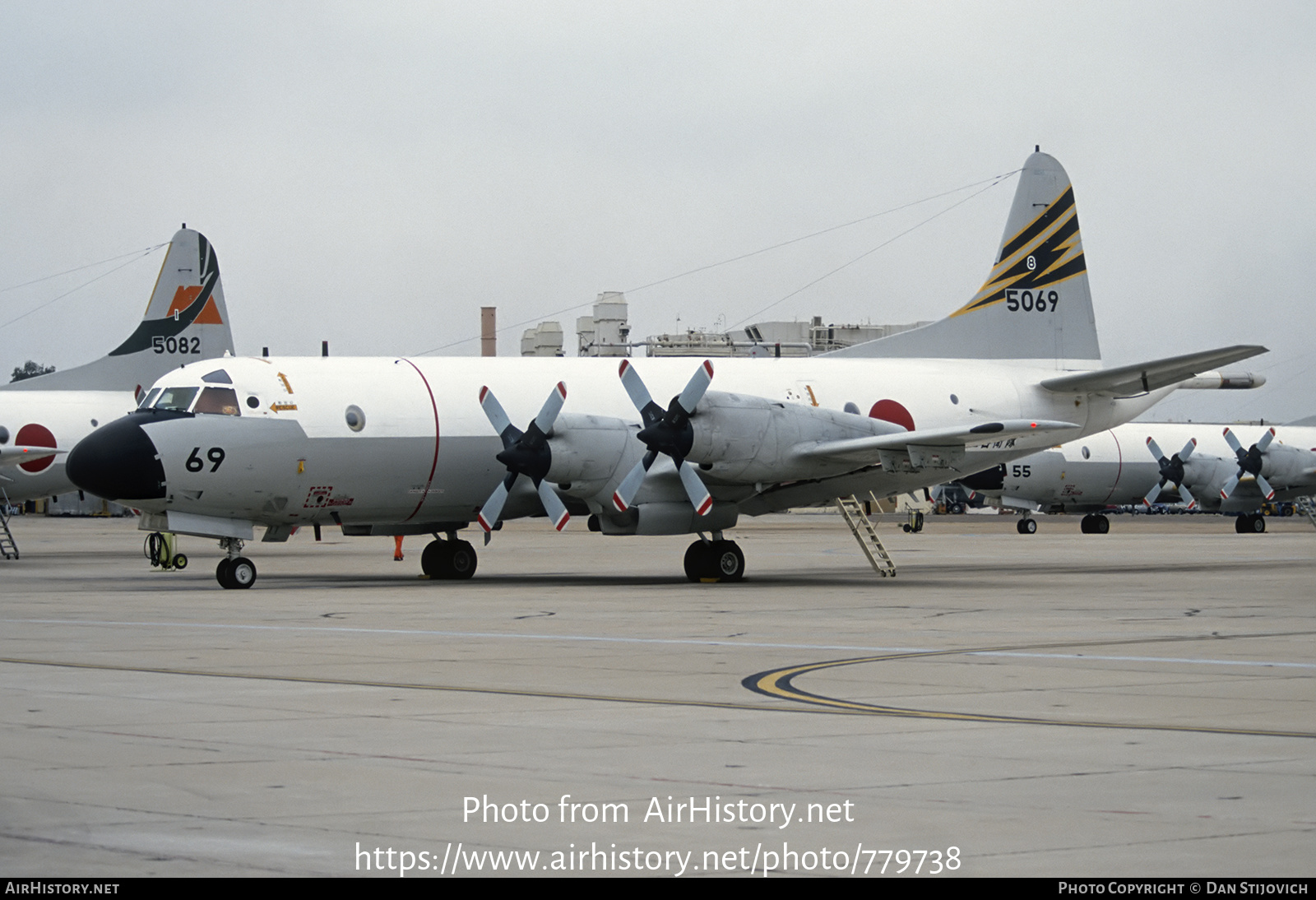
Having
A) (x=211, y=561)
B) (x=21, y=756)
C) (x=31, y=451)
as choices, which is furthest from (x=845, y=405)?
(x=21, y=756)

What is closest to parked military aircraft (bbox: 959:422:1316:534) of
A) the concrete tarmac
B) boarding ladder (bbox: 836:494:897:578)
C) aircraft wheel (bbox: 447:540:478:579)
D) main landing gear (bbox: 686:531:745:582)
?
boarding ladder (bbox: 836:494:897:578)

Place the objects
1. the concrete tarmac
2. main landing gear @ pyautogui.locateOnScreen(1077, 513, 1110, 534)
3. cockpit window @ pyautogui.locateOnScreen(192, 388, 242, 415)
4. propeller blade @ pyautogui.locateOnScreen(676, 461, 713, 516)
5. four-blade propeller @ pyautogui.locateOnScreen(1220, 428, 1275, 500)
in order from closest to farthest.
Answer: the concrete tarmac, cockpit window @ pyautogui.locateOnScreen(192, 388, 242, 415), propeller blade @ pyautogui.locateOnScreen(676, 461, 713, 516), main landing gear @ pyautogui.locateOnScreen(1077, 513, 1110, 534), four-blade propeller @ pyautogui.locateOnScreen(1220, 428, 1275, 500)

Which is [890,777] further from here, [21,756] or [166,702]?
[166,702]

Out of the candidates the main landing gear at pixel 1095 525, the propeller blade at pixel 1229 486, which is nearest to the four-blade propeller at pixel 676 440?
the main landing gear at pixel 1095 525

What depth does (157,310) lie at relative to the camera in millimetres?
45000

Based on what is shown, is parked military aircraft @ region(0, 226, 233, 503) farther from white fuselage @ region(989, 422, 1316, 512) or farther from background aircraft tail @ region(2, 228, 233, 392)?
white fuselage @ region(989, 422, 1316, 512)

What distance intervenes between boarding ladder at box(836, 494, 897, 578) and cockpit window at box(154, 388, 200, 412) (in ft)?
41.8

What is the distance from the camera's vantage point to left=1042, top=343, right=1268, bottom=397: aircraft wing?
29.5 meters

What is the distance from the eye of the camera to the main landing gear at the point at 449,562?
3181 cm

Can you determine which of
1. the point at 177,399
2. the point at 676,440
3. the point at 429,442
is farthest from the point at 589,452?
the point at 177,399

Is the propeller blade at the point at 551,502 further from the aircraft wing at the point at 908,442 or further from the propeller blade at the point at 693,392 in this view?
the aircraft wing at the point at 908,442

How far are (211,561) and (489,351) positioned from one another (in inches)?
1201

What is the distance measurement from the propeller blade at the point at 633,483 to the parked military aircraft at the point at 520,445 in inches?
1.3

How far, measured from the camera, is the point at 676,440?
2797 centimetres
